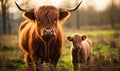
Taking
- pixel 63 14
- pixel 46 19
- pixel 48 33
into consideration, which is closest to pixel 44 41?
pixel 46 19

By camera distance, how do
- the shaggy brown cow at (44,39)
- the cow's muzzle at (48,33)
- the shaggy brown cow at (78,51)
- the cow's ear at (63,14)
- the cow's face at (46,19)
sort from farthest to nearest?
the shaggy brown cow at (78,51), the cow's ear at (63,14), the shaggy brown cow at (44,39), the cow's face at (46,19), the cow's muzzle at (48,33)

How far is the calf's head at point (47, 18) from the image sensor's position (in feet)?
22.4

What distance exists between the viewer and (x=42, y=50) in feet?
25.7

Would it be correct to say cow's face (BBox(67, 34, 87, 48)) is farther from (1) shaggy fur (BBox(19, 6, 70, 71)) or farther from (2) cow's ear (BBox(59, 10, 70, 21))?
(2) cow's ear (BBox(59, 10, 70, 21))

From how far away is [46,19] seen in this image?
7.11m

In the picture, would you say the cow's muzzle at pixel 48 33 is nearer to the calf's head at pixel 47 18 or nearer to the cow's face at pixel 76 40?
the calf's head at pixel 47 18

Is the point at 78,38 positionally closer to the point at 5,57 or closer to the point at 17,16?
the point at 5,57

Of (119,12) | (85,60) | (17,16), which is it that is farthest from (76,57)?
(119,12)

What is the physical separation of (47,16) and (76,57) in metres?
2.24

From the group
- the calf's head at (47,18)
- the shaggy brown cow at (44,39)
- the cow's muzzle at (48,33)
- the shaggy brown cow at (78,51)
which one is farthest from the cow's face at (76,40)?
the cow's muzzle at (48,33)

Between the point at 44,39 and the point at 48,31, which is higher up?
the point at 48,31

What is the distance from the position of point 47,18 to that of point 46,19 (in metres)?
0.04

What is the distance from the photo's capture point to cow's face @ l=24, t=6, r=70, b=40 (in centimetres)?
682

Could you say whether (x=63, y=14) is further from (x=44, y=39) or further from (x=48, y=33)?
(x=48, y=33)
